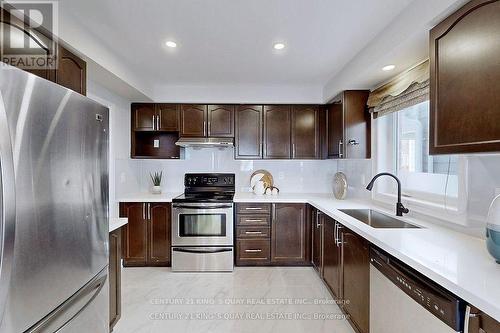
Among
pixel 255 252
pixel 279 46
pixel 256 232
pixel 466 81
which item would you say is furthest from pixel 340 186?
pixel 466 81

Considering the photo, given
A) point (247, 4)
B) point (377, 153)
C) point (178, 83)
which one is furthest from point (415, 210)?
point (178, 83)

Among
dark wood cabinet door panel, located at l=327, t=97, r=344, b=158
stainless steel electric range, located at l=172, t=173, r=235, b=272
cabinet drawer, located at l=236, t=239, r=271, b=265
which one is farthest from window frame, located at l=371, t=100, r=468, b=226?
stainless steel electric range, located at l=172, t=173, r=235, b=272

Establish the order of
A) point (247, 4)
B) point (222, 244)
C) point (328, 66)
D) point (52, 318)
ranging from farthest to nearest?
point (222, 244)
point (328, 66)
point (247, 4)
point (52, 318)

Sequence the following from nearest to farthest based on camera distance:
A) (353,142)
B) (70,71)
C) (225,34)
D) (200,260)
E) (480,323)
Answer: (480,323), (70,71), (225,34), (353,142), (200,260)

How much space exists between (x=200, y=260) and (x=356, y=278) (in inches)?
76.4

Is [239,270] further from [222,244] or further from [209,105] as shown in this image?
[209,105]

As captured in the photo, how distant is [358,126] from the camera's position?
3.04 m

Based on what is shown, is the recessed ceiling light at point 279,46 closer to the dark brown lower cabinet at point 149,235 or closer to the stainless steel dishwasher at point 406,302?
the stainless steel dishwasher at point 406,302

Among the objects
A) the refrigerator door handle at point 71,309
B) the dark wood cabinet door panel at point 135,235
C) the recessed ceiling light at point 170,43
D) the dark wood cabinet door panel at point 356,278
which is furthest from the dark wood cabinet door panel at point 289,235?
the refrigerator door handle at point 71,309

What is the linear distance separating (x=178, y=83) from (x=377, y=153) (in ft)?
8.46

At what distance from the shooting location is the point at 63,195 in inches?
44.5

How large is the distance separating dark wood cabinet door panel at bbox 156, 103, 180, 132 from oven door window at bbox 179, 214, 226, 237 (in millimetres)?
1219

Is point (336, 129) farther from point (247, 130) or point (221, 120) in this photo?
point (221, 120)

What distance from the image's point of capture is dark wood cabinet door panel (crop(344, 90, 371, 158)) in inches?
120
